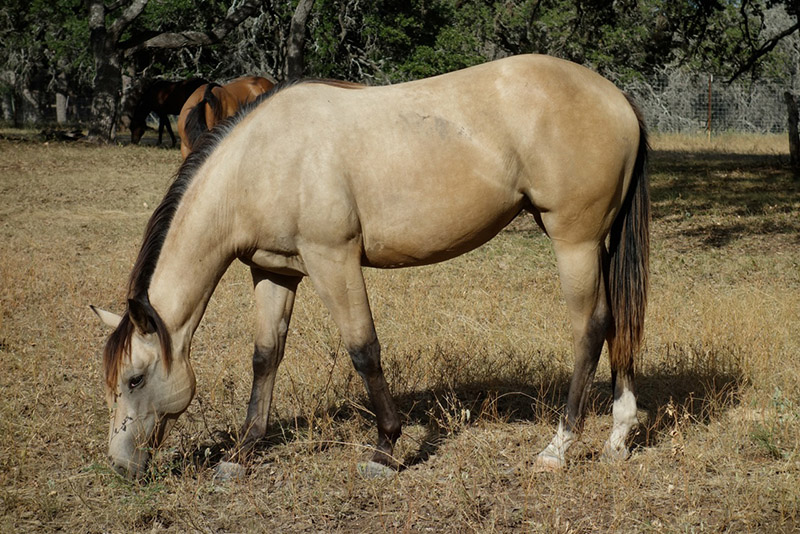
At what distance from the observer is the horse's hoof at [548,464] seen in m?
→ 3.86

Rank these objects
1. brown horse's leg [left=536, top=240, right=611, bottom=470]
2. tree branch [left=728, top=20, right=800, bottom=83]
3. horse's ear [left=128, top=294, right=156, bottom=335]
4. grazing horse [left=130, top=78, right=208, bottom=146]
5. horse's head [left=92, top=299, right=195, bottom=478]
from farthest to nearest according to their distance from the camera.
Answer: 1. grazing horse [left=130, top=78, right=208, bottom=146]
2. tree branch [left=728, top=20, right=800, bottom=83]
3. brown horse's leg [left=536, top=240, right=611, bottom=470]
4. horse's head [left=92, top=299, right=195, bottom=478]
5. horse's ear [left=128, top=294, right=156, bottom=335]

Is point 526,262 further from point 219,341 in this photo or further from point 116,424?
point 116,424

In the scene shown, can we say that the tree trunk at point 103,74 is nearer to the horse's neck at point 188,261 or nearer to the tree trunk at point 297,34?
the tree trunk at point 297,34

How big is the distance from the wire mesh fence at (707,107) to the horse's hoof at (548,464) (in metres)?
24.6

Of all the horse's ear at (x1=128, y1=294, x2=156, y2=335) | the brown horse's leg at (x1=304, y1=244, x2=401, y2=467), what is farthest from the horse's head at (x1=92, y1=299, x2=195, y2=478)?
the brown horse's leg at (x1=304, y1=244, x2=401, y2=467)

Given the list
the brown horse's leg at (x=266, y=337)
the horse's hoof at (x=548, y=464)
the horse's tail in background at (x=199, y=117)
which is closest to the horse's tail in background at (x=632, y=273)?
the horse's hoof at (x=548, y=464)

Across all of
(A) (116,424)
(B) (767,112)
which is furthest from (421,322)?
(B) (767,112)

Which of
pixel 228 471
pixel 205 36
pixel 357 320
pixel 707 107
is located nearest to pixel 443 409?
pixel 357 320

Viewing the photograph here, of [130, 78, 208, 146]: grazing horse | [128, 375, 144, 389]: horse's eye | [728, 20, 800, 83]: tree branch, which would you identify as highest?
[728, 20, 800, 83]: tree branch

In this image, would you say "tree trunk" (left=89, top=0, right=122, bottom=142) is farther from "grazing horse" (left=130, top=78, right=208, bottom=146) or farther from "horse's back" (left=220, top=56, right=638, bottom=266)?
"horse's back" (left=220, top=56, right=638, bottom=266)

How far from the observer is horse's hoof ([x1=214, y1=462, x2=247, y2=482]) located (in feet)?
12.9

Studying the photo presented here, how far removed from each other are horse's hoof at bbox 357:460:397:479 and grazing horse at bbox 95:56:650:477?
0.01 m

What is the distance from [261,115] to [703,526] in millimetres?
2760

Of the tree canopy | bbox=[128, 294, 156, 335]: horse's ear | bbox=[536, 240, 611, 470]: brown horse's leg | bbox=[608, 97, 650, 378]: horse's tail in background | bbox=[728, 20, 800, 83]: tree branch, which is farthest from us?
the tree canopy
